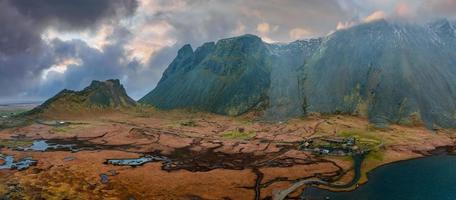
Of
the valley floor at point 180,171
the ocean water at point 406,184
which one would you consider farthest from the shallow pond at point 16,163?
the ocean water at point 406,184

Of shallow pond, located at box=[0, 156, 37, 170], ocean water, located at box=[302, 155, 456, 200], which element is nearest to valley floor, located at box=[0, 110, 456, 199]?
shallow pond, located at box=[0, 156, 37, 170]

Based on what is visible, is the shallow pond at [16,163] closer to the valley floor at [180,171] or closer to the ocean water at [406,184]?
the valley floor at [180,171]

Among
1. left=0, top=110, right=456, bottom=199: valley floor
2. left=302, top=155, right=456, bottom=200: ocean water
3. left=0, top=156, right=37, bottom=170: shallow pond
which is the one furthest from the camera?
left=0, top=156, right=37, bottom=170: shallow pond

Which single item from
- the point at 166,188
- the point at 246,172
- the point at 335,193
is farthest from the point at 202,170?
the point at 335,193

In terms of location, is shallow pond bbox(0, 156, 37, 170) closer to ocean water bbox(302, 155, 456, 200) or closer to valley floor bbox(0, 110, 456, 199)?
valley floor bbox(0, 110, 456, 199)

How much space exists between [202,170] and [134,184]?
2996 cm

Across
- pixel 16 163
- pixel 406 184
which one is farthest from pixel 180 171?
pixel 406 184

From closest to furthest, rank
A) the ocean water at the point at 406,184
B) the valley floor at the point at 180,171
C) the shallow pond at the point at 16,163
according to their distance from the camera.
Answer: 1. the ocean water at the point at 406,184
2. the valley floor at the point at 180,171
3. the shallow pond at the point at 16,163

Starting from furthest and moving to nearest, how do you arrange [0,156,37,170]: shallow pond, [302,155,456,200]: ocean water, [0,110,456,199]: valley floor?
1. [0,156,37,170]: shallow pond
2. [0,110,456,199]: valley floor
3. [302,155,456,200]: ocean water

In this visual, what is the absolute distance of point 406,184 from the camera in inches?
4892

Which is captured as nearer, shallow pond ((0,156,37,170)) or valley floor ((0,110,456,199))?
valley floor ((0,110,456,199))

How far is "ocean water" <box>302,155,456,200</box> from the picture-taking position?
111312 mm

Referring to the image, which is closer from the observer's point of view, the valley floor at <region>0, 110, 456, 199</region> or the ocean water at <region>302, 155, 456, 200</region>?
the ocean water at <region>302, 155, 456, 200</region>

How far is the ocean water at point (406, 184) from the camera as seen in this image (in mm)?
111312
